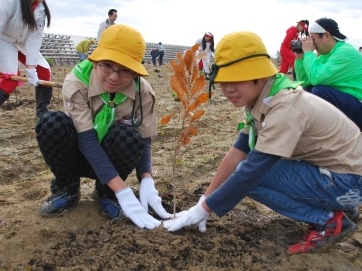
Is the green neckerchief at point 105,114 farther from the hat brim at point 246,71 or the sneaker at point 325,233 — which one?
the sneaker at point 325,233

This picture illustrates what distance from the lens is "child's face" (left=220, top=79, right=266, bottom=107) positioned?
1676mm

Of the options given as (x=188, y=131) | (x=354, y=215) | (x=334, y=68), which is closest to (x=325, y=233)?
(x=354, y=215)

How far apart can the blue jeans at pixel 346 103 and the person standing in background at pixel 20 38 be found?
265 centimetres

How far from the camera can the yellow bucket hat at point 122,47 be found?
186 centimetres

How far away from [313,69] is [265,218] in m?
1.47

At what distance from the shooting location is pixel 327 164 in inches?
74.3

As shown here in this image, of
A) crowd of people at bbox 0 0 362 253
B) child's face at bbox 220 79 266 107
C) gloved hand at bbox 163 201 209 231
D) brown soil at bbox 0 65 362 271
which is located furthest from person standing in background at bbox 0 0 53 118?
child's face at bbox 220 79 266 107

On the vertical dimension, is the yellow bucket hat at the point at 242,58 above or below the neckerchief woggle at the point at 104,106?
above

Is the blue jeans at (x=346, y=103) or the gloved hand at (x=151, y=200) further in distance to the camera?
the blue jeans at (x=346, y=103)

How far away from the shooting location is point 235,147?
7.13ft

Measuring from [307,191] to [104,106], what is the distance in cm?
110

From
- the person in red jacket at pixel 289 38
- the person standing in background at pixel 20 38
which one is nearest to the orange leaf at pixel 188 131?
the person standing in background at pixel 20 38

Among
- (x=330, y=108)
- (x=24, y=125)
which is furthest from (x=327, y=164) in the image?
(x=24, y=125)

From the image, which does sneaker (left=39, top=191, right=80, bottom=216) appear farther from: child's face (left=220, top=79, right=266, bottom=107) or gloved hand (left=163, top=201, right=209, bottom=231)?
child's face (left=220, top=79, right=266, bottom=107)
